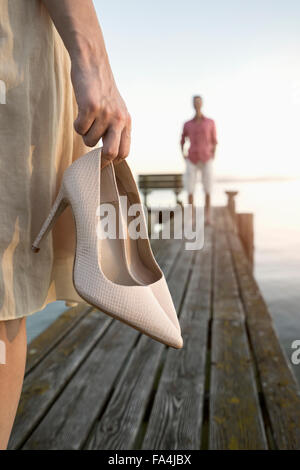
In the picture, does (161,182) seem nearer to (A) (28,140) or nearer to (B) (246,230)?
(B) (246,230)

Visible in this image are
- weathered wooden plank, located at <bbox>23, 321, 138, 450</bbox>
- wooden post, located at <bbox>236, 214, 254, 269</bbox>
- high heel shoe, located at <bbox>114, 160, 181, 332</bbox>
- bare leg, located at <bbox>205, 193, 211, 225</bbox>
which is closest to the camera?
high heel shoe, located at <bbox>114, 160, 181, 332</bbox>

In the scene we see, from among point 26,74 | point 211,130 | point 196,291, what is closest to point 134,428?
point 26,74

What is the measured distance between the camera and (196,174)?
20.1ft

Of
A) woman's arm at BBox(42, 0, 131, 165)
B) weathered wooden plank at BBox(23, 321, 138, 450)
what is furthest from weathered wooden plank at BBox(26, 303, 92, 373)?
woman's arm at BBox(42, 0, 131, 165)

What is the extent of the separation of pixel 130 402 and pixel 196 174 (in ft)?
16.2

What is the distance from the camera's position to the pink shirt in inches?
231

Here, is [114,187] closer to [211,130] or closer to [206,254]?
[206,254]

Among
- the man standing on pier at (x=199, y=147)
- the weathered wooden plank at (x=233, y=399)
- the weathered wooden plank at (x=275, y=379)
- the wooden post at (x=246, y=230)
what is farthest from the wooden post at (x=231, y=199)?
the weathered wooden plank at (x=233, y=399)

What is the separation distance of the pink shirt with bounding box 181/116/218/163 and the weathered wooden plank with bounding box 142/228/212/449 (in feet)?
12.3

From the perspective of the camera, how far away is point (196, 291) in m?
3.27

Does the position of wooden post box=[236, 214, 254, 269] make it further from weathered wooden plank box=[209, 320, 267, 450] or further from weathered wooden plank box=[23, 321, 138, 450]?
weathered wooden plank box=[23, 321, 138, 450]

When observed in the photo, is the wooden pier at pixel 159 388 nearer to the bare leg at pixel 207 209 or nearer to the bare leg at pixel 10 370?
the bare leg at pixel 10 370

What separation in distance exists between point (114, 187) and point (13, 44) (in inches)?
13.3
